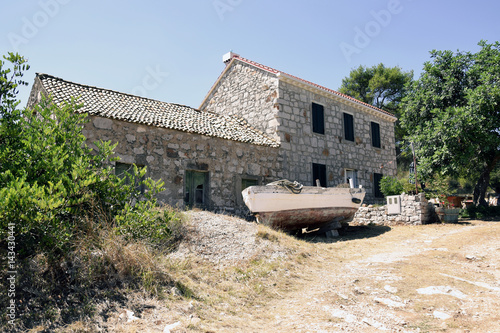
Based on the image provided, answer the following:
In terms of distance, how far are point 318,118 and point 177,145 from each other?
700cm

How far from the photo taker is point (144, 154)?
10.4m

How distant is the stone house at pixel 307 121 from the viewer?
14164 mm

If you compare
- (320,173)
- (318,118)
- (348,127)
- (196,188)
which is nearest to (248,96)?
(318,118)

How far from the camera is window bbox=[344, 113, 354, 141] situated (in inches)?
647

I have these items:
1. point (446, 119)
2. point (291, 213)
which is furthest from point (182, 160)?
point (446, 119)

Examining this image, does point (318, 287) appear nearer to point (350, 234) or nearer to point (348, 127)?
point (350, 234)

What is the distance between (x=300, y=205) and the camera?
32.5ft

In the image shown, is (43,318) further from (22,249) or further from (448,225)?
(448,225)

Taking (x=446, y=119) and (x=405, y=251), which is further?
(x=446, y=119)

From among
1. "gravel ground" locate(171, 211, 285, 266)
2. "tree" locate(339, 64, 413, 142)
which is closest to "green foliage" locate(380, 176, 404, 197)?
"gravel ground" locate(171, 211, 285, 266)

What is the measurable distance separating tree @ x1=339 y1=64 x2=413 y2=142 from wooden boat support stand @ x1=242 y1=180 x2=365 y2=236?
60.5 ft

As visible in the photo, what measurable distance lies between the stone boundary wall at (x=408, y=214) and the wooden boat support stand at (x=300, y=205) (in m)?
2.04

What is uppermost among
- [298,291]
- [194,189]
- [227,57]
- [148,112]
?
[227,57]

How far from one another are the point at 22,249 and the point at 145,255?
4.84 feet
